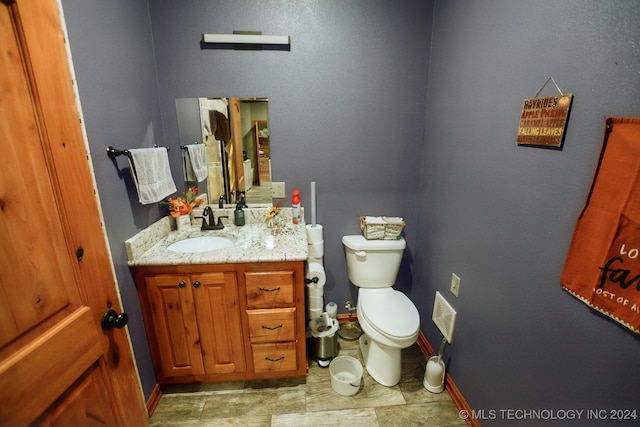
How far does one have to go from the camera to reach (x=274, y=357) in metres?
1.66

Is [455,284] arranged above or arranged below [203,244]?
below

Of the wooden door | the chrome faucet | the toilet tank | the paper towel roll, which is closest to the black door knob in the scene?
the wooden door

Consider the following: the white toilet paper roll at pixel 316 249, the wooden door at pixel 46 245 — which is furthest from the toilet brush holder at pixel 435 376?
the wooden door at pixel 46 245

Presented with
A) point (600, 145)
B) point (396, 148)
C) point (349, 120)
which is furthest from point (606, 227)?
point (349, 120)

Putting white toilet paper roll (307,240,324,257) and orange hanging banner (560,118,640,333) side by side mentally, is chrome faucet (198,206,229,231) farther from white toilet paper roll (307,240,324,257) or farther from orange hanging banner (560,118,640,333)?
orange hanging banner (560,118,640,333)

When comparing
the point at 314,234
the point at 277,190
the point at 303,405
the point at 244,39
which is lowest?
the point at 303,405

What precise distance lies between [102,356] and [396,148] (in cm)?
194

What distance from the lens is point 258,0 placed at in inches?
67.0

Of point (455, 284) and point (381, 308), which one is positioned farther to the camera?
point (381, 308)

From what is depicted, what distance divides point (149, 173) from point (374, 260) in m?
1.52

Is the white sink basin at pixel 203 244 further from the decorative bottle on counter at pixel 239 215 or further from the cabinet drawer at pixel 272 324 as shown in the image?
the cabinet drawer at pixel 272 324

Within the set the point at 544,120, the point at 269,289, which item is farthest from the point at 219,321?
the point at 544,120

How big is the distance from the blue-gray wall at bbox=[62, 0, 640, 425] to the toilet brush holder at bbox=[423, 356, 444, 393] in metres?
0.08

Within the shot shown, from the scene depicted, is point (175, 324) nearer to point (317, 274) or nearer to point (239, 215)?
point (239, 215)
